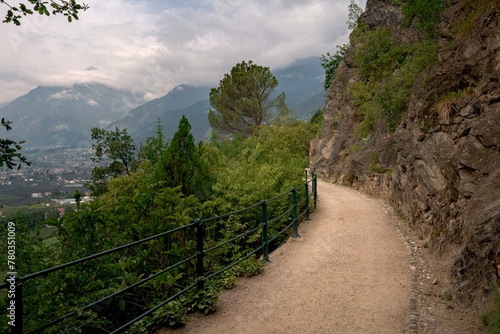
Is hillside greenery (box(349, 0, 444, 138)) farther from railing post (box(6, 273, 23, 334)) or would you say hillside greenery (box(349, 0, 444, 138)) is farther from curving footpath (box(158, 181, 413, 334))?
railing post (box(6, 273, 23, 334))

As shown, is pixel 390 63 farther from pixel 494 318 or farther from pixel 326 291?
pixel 494 318

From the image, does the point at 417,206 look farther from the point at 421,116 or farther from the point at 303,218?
the point at 303,218

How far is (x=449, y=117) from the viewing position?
704 cm

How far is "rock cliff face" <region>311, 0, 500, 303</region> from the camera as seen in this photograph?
4.43 meters

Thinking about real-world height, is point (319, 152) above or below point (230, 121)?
below

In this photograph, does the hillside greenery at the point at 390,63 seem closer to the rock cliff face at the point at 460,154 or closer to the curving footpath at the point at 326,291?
the rock cliff face at the point at 460,154

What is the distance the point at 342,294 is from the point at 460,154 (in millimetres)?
3437

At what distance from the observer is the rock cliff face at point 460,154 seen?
443 centimetres

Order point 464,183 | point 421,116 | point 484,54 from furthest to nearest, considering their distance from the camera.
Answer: point 421,116, point 484,54, point 464,183

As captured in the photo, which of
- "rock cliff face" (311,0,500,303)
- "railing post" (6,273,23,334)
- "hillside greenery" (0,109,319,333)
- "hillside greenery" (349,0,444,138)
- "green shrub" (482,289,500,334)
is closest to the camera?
"railing post" (6,273,23,334)

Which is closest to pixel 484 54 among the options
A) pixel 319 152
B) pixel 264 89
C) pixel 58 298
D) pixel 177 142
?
pixel 177 142

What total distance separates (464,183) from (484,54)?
312 centimetres

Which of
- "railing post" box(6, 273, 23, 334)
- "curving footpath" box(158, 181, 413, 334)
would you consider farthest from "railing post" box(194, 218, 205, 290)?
"railing post" box(6, 273, 23, 334)

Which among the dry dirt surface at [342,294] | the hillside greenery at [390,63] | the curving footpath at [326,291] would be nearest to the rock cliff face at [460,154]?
the dry dirt surface at [342,294]
